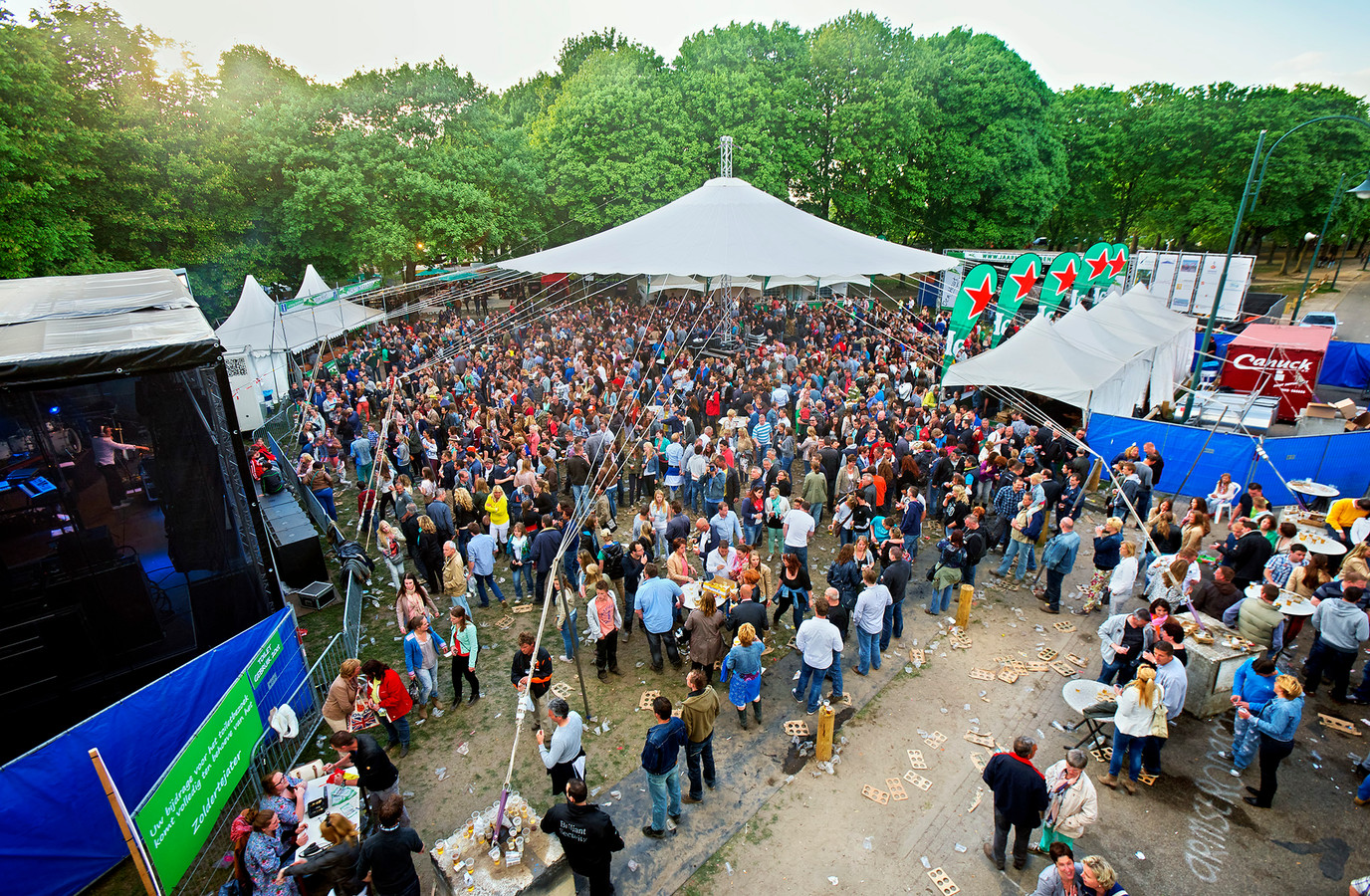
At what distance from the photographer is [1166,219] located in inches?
1411

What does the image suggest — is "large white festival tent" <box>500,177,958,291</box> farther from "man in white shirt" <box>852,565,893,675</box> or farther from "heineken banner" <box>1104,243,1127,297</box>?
"heineken banner" <box>1104,243,1127,297</box>

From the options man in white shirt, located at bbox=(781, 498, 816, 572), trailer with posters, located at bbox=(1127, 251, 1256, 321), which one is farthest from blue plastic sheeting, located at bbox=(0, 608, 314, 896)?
trailer with posters, located at bbox=(1127, 251, 1256, 321)

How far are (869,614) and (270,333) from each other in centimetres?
2085

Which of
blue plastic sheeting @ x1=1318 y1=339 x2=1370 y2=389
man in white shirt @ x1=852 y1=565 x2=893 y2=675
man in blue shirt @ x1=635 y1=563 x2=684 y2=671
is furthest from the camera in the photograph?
blue plastic sheeting @ x1=1318 y1=339 x2=1370 y2=389

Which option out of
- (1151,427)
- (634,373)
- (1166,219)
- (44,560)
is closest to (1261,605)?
(1151,427)

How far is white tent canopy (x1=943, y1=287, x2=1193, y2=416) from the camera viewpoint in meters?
13.4

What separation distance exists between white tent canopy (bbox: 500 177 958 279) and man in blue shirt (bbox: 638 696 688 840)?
801 centimetres

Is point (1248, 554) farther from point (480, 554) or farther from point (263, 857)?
point (263, 857)

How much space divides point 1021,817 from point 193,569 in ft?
25.3

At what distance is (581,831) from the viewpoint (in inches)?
175

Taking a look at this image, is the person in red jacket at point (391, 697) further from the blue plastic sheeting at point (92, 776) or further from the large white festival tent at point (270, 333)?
the large white festival tent at point (270, 333)

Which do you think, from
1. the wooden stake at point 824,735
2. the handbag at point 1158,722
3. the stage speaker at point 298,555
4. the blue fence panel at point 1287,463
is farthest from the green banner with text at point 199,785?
the blue fence panel at point 1287,463

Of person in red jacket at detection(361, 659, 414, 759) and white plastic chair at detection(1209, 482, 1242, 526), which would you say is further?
white plastic chair at detection(1209, 482, 1242, 526)

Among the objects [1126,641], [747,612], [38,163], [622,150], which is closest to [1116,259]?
[1126,641]
